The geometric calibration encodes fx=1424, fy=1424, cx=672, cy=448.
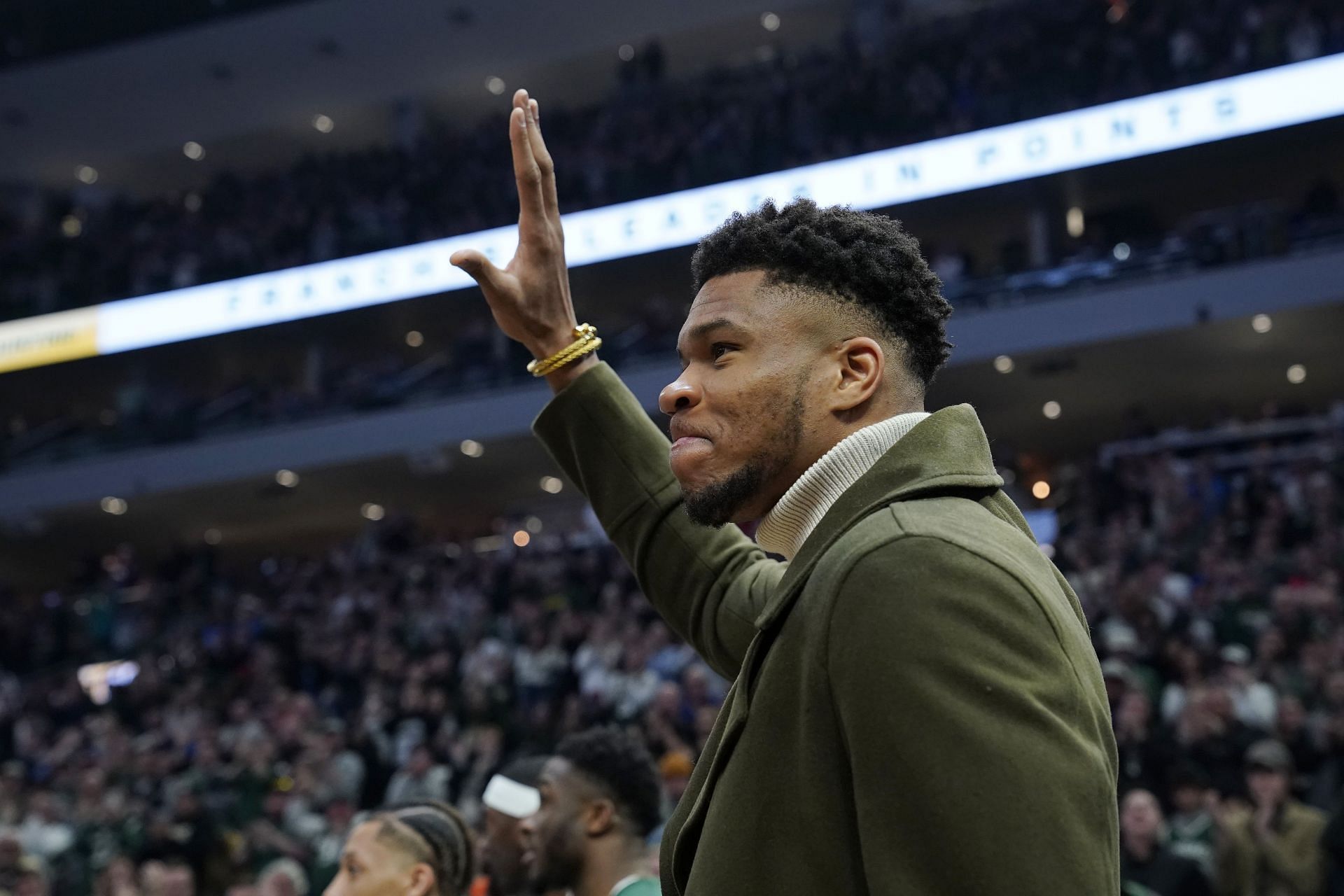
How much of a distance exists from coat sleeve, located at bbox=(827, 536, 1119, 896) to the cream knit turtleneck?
21 cm

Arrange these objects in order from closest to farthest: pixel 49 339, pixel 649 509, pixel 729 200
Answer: pixel 649 509
pixel 729 200
pixel 49 339

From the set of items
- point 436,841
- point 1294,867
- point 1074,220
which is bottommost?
point 1294,867

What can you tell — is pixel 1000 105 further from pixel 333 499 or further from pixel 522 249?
pixel 522 249

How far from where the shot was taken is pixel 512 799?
3.69 metres

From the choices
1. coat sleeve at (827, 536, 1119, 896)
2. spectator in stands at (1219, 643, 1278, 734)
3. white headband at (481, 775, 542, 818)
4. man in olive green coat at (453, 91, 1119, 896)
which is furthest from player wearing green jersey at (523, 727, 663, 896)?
spectator in stands at (1219, 643, 1278, 734)

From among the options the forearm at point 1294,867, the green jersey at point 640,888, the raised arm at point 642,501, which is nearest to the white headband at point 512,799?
the green jersey at point 640,888

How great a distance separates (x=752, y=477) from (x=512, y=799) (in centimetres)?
263

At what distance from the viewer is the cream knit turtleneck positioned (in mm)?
1220

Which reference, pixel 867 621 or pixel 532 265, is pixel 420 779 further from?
pixel 867 621

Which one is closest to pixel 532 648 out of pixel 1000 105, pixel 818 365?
pixel 1000 105

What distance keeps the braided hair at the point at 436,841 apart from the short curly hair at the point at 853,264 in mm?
1902

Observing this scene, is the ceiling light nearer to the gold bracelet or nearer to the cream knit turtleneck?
the gold bracelet

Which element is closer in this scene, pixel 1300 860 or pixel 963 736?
pixel 963 736

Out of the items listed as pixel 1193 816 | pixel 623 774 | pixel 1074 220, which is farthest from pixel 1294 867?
pixel 1074 220
